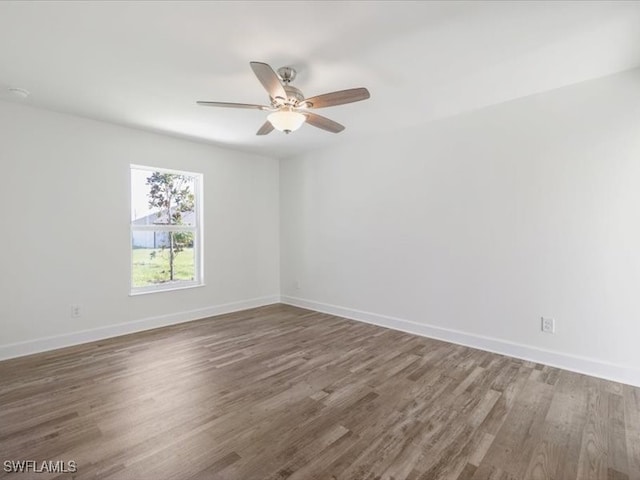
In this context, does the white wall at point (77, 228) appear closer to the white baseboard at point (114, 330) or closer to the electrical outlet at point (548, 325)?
the white baseboard at point (114, 330)

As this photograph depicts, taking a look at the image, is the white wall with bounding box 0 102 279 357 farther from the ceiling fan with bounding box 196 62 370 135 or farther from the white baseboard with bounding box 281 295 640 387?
the white baseboard with bounding box 281 295 640 387

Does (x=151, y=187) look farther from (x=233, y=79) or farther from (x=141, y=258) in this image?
(x=233, y=79)

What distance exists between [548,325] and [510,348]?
414 mm

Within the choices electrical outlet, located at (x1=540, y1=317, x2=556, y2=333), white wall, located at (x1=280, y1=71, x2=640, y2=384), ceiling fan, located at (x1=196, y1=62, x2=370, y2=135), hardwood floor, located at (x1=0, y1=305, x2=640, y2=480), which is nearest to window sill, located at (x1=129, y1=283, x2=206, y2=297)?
hardwood floor, located at (x1=0, y1=305, x2=640, y2=480)

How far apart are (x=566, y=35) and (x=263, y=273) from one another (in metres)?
4.53

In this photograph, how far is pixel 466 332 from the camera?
11.0ft

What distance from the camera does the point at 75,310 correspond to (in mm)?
3396

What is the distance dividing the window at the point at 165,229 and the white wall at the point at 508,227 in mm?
2039

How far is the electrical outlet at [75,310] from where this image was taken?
11.1 ft

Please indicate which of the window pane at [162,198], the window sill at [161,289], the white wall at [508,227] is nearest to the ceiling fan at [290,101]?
the white wall at [508,227]

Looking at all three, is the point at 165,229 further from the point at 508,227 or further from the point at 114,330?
the point at 508,227

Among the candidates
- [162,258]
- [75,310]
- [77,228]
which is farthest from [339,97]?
[75,310]

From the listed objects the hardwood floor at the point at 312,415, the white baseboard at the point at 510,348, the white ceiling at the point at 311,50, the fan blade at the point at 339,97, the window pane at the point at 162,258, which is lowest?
the hardwood floor at the point at 312,415
